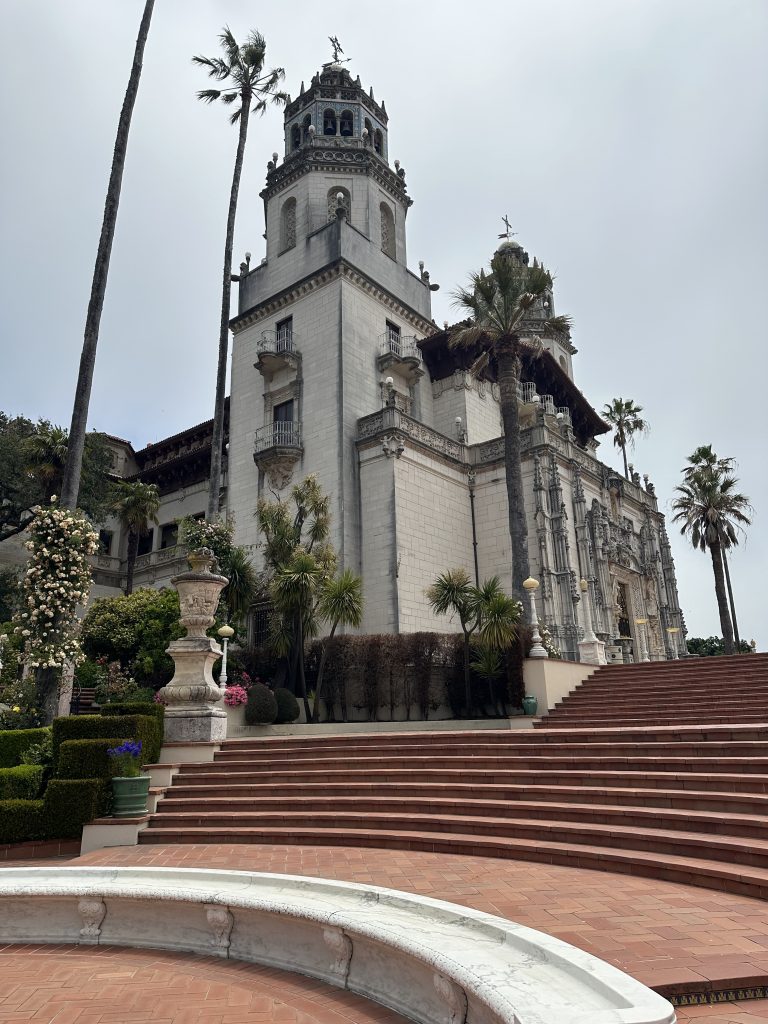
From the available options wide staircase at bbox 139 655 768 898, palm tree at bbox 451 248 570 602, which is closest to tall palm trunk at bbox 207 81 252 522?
palm tree at bbox 451 248 570 602

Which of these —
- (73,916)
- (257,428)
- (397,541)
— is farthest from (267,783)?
(257,428)

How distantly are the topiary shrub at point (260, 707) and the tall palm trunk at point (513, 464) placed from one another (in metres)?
8.24

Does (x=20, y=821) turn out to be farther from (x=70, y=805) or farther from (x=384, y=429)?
(x=384, y=429)

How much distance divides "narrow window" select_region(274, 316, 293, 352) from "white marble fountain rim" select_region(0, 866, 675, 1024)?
27680 mm

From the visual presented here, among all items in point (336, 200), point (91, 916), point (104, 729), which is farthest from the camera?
point (336, 200)

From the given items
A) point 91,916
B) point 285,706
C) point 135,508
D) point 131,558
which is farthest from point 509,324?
point 131,558

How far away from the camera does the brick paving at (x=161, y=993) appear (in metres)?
4.67

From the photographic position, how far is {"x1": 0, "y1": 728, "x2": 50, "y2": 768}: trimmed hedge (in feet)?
43.8

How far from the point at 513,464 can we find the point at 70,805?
654 inches

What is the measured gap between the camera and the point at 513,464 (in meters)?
23.6

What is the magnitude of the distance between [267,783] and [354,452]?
18.0m

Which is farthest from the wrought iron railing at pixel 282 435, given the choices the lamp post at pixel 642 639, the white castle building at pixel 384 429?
the lamp post at pixel 642 639

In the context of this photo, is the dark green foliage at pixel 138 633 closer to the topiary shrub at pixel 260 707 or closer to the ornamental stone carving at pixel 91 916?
the topiary shrub at pixel 260 707

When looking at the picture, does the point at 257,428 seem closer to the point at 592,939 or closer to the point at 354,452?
the point at 354,452
